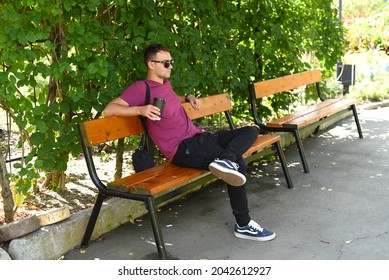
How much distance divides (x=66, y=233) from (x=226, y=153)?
Result: 4.14 ft

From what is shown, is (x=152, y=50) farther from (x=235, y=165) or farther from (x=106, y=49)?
(x=235, y=165)

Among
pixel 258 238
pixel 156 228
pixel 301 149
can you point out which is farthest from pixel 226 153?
A: pixel 301 149

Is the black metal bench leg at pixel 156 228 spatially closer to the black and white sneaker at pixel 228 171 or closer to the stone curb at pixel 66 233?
the black and white sneaker at pixel 228 171

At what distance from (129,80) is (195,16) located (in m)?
1.08

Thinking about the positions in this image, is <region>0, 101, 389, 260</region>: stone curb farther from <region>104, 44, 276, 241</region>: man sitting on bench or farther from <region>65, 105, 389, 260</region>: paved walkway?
<region>104, 44, 276, 241</region>: man sitting on bench

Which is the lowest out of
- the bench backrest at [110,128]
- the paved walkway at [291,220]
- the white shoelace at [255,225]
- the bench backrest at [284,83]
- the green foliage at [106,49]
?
the paved walkway at [291,220]

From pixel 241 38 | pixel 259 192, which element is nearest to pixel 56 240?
pixel 259 192

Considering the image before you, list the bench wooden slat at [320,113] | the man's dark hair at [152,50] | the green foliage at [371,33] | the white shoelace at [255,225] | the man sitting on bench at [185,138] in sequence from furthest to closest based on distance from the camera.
Result: the green foliage at [371,33], the bench wooden slat at [320,113], the man's dark hair at [152,50], the white shoelace at [255,225], the man sitting on bench at [185,138]

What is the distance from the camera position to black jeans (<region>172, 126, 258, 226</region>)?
13.2 feet

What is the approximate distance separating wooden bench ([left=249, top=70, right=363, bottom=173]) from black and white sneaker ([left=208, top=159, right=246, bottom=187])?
1.82 m

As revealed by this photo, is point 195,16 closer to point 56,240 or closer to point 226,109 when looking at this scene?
point 226,109

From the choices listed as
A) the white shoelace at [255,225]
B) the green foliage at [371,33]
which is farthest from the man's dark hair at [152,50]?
the green foliage at [371,33]

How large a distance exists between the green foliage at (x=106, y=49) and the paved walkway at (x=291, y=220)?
91cm

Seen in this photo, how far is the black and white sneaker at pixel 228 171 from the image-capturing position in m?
3.81
